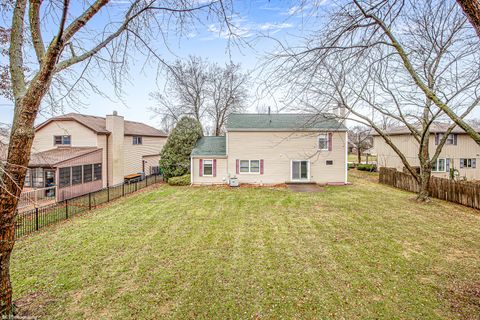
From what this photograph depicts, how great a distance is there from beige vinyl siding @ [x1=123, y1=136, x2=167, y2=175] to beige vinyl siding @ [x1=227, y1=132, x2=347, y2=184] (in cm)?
897

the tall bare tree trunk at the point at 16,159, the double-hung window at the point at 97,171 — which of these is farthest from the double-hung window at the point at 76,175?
the tall bare tree trunk at the point at 16,159

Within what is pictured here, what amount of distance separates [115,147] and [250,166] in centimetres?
1042

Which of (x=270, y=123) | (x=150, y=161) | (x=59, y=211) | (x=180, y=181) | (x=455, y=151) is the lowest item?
(x=59, y=211)

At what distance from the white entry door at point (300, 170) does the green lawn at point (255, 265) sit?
7.09 metres

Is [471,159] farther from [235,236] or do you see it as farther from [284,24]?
[284,24]

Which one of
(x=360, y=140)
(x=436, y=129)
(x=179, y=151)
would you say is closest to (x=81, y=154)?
(x=179, y=151)

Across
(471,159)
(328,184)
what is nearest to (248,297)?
(328,184)

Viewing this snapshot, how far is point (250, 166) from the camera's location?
17.8m

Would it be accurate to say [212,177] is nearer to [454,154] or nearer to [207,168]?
[207,168]

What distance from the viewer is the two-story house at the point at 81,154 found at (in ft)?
46.8

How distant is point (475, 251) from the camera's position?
21.5ft

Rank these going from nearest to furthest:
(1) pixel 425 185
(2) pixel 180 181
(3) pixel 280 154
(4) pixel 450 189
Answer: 1. (1) pixel 425 185
2. (4) pixel 450 189
3. (3) pixel 280 154
4. (2) pixel 180 181

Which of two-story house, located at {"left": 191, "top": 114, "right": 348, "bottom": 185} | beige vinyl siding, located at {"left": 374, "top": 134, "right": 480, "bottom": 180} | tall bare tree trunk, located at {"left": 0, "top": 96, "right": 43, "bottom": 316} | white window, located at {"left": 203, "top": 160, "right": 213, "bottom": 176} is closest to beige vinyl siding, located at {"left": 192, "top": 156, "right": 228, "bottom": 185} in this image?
two-story house, located at {"left": 191, "top": 114, "right": 348, "bottom": 185}

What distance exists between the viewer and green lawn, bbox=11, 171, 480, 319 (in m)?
4.22
